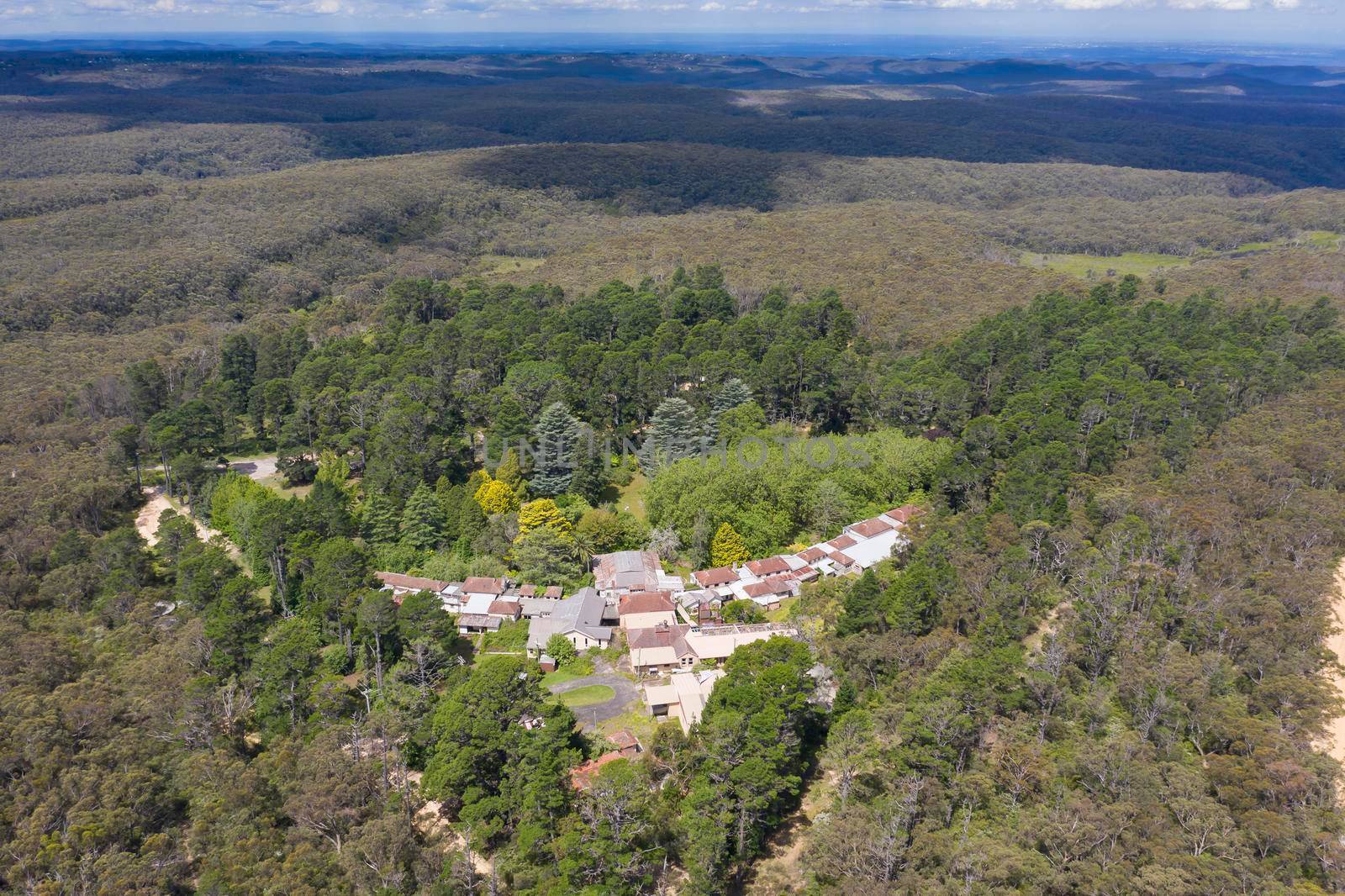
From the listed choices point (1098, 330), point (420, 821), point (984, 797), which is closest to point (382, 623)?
point (420, 821)

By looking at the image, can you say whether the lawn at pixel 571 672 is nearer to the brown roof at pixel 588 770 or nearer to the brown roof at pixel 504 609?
the brown roof at pixel 504 609

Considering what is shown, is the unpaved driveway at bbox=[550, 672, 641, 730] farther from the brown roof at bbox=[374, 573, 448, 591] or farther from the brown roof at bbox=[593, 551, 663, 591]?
the brown roof at bbox=[374, 573, 448, 591]

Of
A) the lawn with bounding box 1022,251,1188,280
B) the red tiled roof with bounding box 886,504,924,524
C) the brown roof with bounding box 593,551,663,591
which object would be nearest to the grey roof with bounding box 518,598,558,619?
the brown roof with bounding box 593,551,663,591

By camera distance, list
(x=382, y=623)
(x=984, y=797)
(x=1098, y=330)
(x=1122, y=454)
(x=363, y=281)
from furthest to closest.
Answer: (x=363, y=281) → (x=1098, y=330) → (x=1122, y=454) → (x=382, y=623) → (x=984, y=797)

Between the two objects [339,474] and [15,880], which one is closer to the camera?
[15,880]

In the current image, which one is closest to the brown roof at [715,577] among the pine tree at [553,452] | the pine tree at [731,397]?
the pine tree at [553,452]

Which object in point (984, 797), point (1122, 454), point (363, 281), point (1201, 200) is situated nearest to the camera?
point (984, 797)

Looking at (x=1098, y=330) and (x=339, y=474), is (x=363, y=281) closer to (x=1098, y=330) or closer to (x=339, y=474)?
(x=339, y=474)
